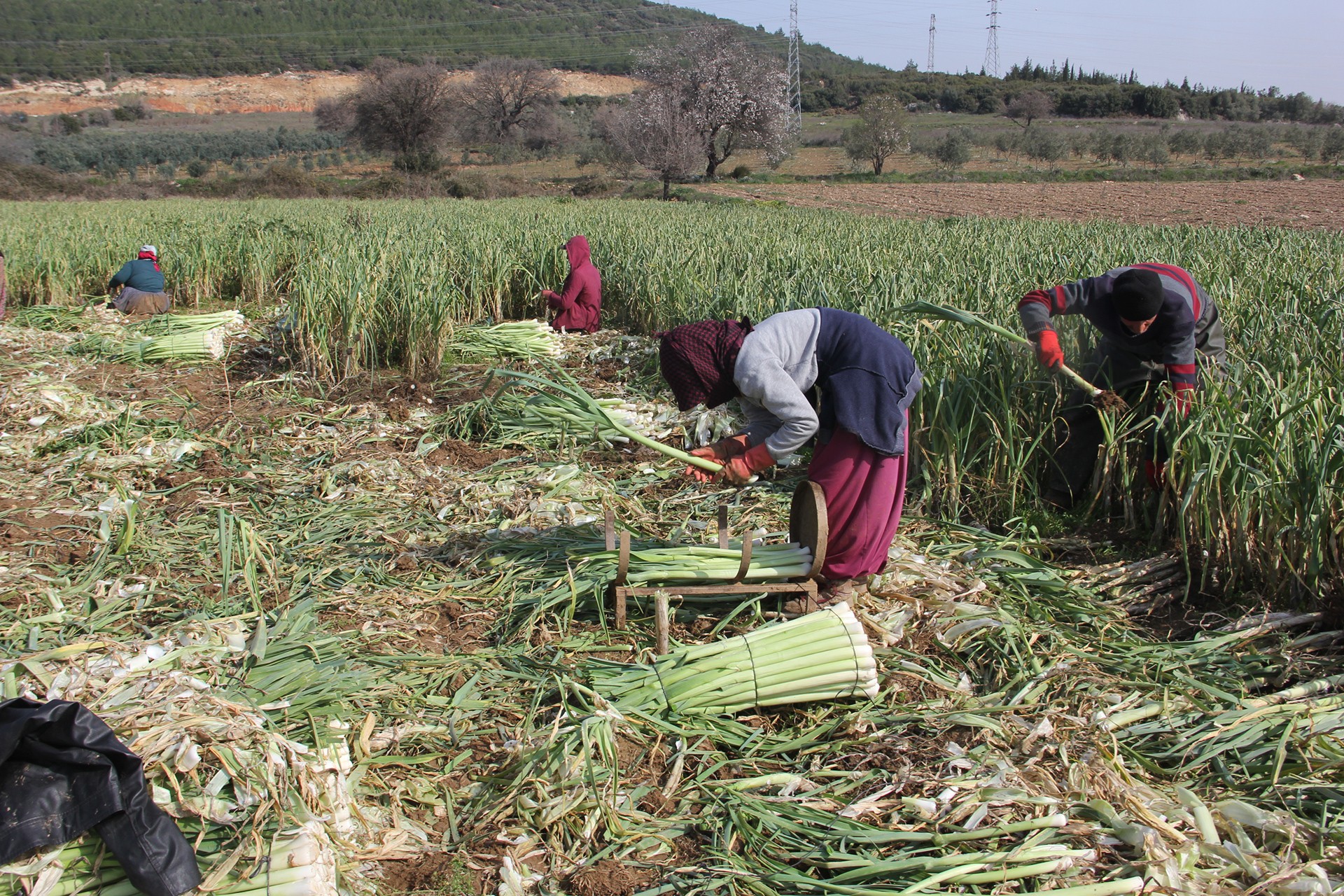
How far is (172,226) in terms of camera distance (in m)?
11.1

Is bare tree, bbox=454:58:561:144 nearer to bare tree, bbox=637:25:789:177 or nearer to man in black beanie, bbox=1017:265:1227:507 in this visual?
bare tree, bbox=637:25:789:177

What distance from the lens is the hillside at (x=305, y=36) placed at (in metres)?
69.4

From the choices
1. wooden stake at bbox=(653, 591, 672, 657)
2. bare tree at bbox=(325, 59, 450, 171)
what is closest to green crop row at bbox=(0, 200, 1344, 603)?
wooden stake at bbox=(653, 591, 672, 657)

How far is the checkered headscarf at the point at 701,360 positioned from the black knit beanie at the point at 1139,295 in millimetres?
1743

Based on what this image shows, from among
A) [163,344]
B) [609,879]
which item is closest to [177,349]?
[163,344]

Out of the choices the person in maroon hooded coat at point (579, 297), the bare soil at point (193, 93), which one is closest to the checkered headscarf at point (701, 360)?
the person in maroon hooded coat at point (579, 297)

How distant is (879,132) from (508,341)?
30.7 meters

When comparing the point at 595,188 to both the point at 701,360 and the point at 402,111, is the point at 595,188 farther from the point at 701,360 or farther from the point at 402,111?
the point at 701,360

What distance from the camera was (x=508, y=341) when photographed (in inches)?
260

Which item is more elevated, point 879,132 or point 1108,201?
point 879,132

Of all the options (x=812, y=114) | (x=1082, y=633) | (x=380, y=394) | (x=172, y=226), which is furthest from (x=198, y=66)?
(x=1082, y=633)

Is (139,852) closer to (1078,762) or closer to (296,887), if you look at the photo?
(296,887)

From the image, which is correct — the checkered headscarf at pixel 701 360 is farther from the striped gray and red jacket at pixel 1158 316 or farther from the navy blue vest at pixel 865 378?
the striped gray and red jacket at pixel 1158 316

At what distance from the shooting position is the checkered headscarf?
8.79ft
